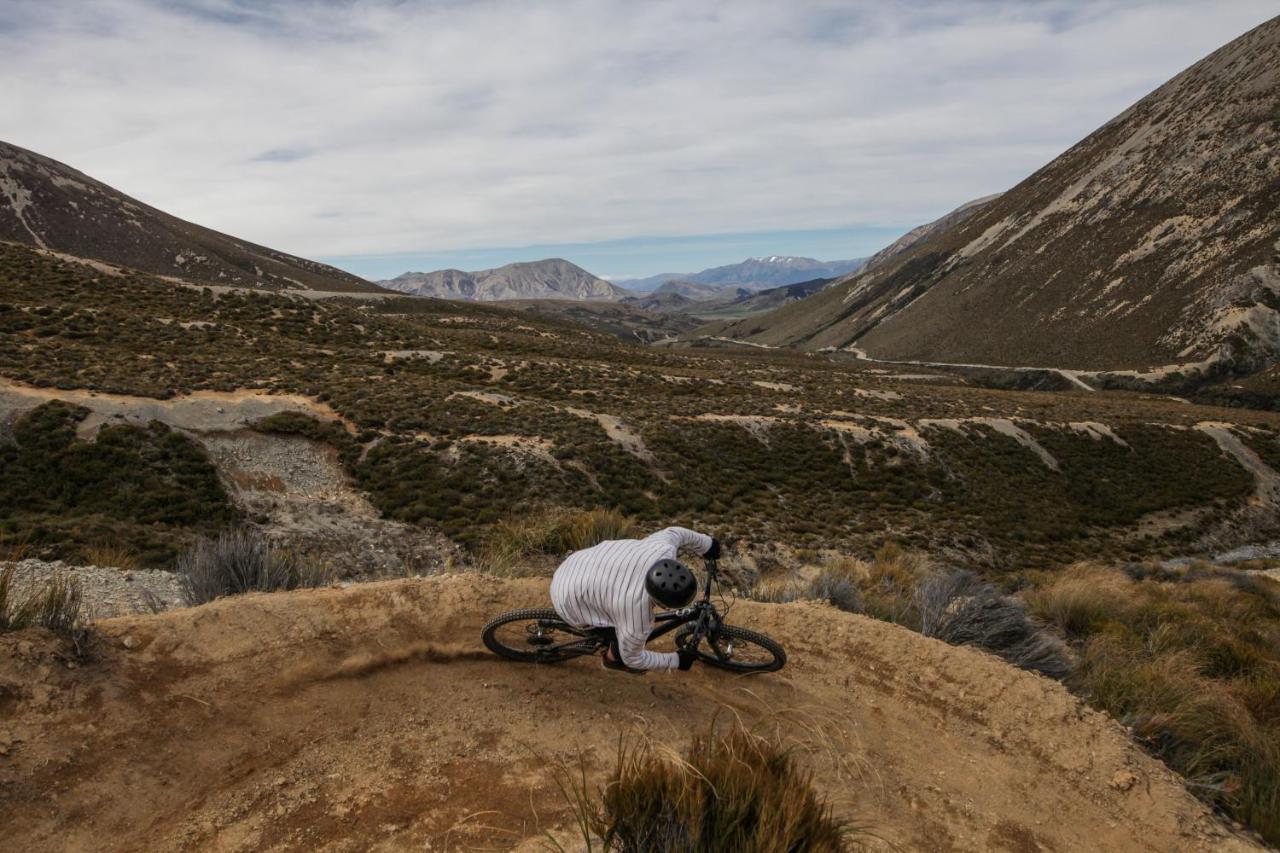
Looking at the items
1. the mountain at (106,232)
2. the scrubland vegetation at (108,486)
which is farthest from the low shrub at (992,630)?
the mountain at (106,232)

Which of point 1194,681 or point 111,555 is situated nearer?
point 1194,681

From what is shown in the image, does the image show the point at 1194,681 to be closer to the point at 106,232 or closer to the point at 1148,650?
the point at 1148,650

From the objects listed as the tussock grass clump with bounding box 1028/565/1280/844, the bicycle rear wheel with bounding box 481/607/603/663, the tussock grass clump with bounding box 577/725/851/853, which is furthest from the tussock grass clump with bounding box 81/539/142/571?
the tussock grass clump with bounding box 1028/565/1280/844

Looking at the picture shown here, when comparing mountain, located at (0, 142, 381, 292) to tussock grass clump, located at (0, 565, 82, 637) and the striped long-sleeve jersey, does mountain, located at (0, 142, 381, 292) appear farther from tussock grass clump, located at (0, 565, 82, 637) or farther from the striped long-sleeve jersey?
the striped long-sleeve jersey

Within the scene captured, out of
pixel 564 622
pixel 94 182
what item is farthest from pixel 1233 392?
pixel 94 182

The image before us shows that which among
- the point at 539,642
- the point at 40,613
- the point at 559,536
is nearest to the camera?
the point at 40,613

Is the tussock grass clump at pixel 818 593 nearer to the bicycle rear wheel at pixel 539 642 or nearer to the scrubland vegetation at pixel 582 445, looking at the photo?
the bicycle rear wheel at pixel 539 642

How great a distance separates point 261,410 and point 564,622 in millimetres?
22390

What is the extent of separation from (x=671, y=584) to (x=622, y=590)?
58cm

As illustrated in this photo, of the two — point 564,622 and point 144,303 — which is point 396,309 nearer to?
point 144,303

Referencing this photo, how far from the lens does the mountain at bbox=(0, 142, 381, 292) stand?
111312 mm

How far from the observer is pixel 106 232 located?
4611 inches

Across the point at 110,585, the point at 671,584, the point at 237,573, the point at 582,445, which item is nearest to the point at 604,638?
the point at 671,584

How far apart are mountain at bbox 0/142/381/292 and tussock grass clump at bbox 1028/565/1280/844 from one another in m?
124
